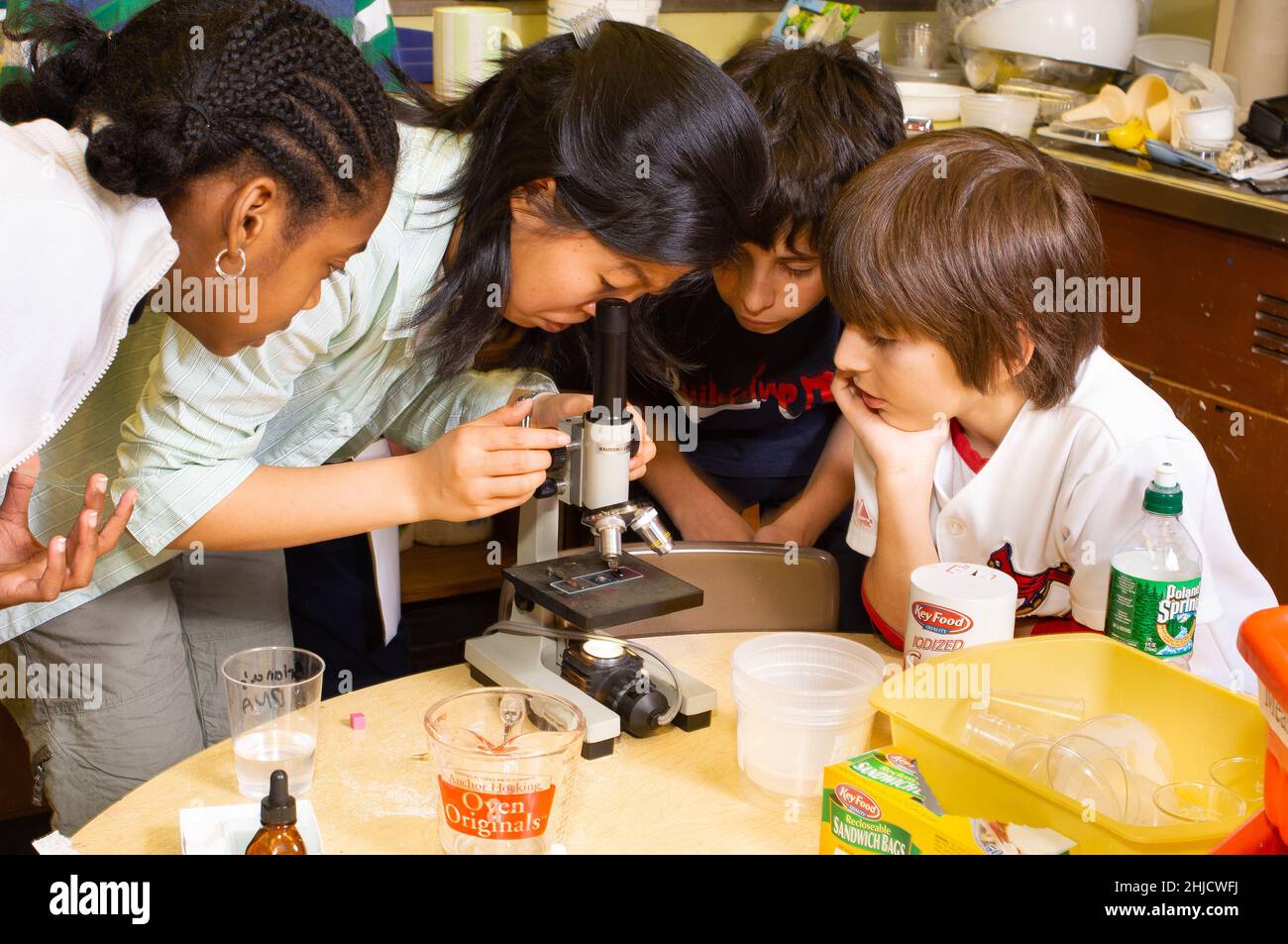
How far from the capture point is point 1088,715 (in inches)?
47.0

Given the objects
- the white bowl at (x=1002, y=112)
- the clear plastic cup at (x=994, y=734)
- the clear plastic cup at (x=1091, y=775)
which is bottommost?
the clear plastic cup at (x=994, y=734)

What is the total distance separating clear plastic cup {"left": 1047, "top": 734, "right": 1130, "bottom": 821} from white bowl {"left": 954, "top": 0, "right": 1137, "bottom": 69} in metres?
2.34

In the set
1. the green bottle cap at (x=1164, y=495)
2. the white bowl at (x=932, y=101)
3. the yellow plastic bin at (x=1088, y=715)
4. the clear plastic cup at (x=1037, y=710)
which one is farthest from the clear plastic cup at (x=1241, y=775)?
the white bowl at (x=932, y=101)

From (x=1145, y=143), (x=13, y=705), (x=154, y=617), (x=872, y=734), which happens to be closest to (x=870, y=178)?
(x=872, y=734)

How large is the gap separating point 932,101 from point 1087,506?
180 cm

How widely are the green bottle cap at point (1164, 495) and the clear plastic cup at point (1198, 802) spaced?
0.28m

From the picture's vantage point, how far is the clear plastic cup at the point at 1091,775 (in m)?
1.02

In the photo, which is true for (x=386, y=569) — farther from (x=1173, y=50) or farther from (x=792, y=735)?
(x=1173, y=50)

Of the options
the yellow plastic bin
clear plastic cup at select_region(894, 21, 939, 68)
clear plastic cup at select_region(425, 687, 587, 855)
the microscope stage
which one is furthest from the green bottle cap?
clear plastic cup at select_region(894, 21, 939, 68)
